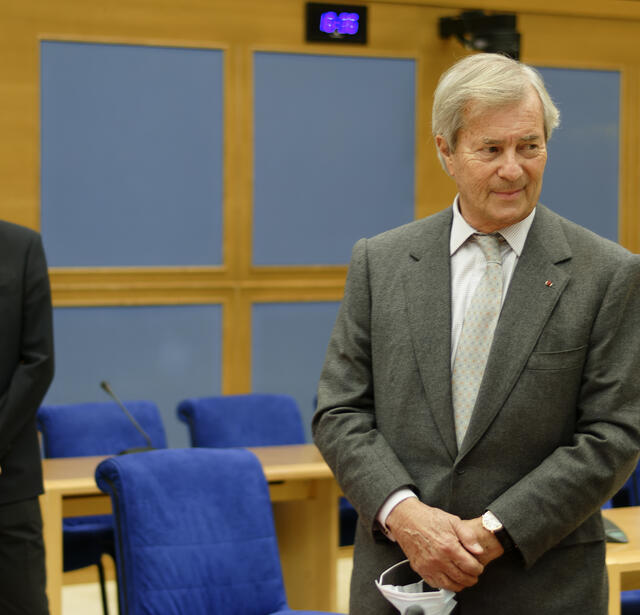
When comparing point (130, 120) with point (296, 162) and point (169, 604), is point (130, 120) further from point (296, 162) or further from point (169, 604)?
point (169, 604)

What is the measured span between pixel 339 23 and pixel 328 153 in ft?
2.28

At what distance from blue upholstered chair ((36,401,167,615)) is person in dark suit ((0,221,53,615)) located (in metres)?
0.97

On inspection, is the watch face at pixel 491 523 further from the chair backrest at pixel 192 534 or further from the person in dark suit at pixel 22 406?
the person in dark suit at pixel 22 406

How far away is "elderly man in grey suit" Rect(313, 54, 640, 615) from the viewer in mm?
1713

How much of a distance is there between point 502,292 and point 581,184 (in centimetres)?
469

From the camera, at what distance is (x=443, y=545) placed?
168 cm

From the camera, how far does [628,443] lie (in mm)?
1729

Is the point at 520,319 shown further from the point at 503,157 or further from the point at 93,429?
the point at 93,429

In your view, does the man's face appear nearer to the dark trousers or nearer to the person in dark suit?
the person in dark suit

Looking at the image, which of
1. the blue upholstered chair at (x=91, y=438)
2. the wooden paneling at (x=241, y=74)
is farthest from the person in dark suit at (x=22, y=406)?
the wooden paneling at (x=241, y=74)

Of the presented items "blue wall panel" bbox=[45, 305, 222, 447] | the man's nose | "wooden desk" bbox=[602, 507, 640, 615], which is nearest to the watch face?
the man's nose

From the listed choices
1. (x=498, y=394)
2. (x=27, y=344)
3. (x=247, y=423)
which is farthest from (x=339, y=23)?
(x=498, y=394)

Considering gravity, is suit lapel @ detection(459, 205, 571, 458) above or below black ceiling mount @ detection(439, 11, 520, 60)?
below

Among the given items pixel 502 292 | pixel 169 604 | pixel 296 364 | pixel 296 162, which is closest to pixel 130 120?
pixel 296 162
